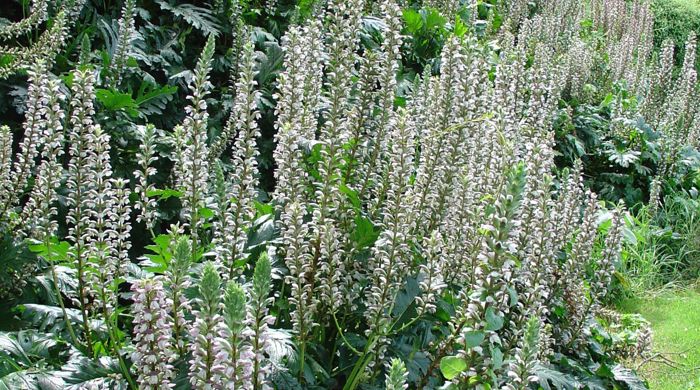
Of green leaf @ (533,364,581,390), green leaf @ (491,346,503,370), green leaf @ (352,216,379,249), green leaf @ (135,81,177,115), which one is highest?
green leaf @ (135,81,177,115)

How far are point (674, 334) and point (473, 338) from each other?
4964 millimetres

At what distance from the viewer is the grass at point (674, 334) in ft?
19.4

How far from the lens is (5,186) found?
3.86 metres

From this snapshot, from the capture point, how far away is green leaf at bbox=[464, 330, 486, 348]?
2602 millimetres

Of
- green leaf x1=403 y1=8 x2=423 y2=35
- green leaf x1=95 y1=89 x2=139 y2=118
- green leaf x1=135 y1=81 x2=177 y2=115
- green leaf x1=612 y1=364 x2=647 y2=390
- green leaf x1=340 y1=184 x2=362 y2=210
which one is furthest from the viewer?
green leaf x1=403 y1=8 x2=423 y2=35

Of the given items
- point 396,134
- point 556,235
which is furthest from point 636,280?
point 396,134

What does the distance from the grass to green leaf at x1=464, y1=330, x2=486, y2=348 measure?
12.2 feet

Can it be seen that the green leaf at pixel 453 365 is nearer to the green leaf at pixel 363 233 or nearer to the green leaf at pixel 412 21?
the green leaf at pixel 363 233

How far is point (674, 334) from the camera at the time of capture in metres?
6.79

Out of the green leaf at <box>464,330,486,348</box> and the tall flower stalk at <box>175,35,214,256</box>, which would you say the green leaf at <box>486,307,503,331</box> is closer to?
the green leaf at <box>464,330,486,348</box>

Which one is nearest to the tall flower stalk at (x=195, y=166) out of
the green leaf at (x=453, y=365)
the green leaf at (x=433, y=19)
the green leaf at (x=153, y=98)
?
the green leaf at (x=453, y=365)

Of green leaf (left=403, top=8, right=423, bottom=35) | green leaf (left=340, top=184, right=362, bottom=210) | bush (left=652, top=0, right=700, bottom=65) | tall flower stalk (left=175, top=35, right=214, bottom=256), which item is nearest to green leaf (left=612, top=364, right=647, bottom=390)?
green leaf (left=340, top=184, right=362, bottom=210)

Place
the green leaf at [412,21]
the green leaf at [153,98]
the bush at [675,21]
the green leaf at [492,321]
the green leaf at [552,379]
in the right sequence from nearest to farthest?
1. the green leaf at [492,321]
2. the green leaf at [552,379]
3. the green leaf at [153,98]
4. the green leaf at [412,21]
5. the bush at [675,21]

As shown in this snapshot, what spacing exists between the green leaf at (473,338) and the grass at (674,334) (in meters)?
3.73
